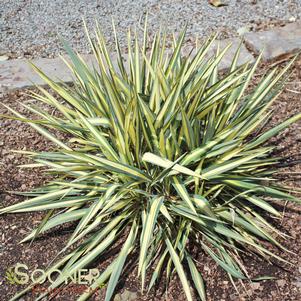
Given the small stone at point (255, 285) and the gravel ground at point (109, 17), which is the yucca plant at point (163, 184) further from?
the gravel ground at point (109, 17)

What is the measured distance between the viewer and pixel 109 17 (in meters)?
4.48

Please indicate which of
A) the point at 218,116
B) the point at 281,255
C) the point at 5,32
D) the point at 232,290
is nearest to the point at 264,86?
the point at 218,116

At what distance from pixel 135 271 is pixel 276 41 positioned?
89.8 inches

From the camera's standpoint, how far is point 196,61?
261cm

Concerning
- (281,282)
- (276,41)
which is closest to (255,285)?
(281,282)

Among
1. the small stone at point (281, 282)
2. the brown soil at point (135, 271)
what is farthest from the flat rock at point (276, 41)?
the small stone at point (281, 282)

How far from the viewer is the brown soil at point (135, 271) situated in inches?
91.8

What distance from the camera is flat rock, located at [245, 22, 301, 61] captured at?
12.8ft

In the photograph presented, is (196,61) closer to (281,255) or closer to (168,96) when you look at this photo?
(168,96)

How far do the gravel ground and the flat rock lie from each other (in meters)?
0.20

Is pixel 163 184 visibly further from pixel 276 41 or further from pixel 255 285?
pixel 276 41

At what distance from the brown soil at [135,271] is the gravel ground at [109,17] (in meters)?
1.10

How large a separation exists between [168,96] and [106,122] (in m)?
0.32

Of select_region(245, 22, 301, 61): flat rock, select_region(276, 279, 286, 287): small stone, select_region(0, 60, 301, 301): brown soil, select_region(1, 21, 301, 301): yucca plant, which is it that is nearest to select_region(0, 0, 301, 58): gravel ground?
select_region(245, 22, 301, 61): flat rock
